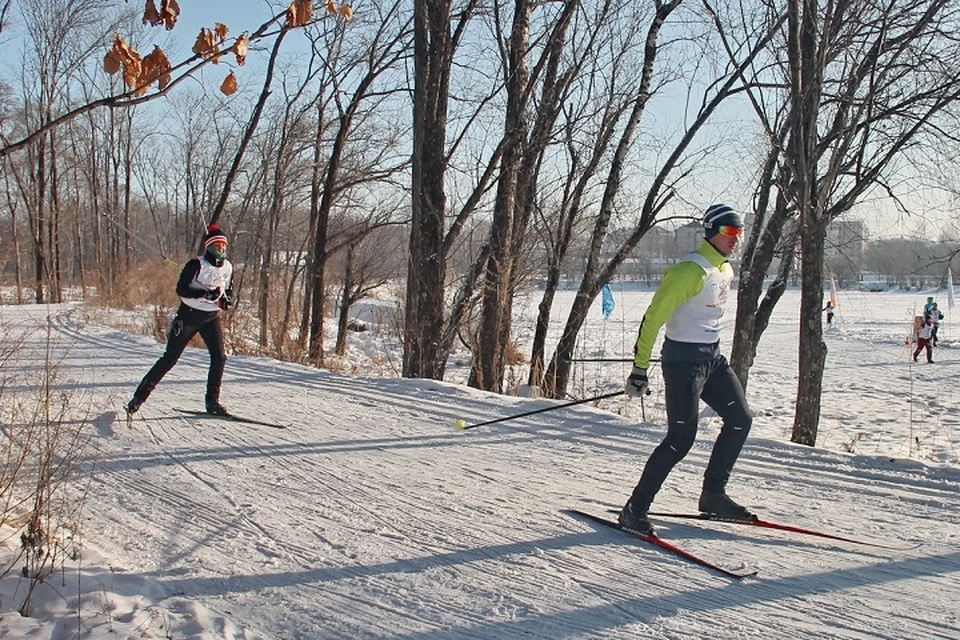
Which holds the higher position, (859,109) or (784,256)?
(859,109)

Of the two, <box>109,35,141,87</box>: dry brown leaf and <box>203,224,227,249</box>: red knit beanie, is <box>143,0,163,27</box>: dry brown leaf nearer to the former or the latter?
<box>109,35,141,87</box>: dry brown leaf

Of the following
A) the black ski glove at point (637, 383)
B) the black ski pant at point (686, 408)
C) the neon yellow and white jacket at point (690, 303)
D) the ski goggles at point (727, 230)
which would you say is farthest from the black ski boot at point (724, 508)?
the ski goggles at point (727, 230)

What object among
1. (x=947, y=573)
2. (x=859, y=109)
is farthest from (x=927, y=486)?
(x=859, y=109)

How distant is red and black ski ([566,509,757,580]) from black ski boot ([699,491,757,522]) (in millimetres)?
463

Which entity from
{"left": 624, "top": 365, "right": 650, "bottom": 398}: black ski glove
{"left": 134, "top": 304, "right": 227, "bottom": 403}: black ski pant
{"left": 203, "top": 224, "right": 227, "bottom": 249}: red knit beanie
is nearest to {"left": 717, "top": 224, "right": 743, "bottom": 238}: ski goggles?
{"left": 624, "top": 365, "right": 650, "bottom": 398}: black ski glove

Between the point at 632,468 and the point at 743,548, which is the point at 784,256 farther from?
the point at 743,548

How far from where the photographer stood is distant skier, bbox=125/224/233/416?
7.03m

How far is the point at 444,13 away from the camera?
11102mm

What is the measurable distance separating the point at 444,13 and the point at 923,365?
22947 millimetres

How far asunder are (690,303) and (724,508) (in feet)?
4.33

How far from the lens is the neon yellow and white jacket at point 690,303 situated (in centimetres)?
420

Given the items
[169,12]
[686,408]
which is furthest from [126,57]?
[686,408]

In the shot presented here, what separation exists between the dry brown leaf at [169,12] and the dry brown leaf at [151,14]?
2cm

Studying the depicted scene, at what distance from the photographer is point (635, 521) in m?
4.29
